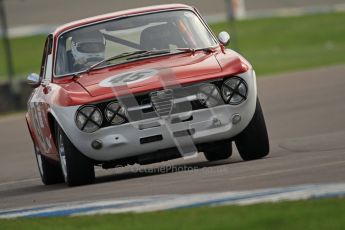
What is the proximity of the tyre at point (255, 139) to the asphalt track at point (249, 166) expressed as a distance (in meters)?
0.12

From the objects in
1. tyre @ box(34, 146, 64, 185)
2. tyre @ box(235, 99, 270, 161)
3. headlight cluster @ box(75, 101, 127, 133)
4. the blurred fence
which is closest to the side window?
tyre @ box(34, 146, 64, 185)

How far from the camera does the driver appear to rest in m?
11.1

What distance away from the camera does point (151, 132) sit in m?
10.1

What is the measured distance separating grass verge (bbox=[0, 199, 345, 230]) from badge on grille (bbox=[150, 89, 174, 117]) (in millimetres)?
2451

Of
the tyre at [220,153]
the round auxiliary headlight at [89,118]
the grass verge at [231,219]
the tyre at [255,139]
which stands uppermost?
the grass verge at [231,219]

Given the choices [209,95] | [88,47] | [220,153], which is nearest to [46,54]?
[88,47]

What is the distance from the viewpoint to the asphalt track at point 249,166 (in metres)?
8.71

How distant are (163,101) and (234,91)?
66 cm

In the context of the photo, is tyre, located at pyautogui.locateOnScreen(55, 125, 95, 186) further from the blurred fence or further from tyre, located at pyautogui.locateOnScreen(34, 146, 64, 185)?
the blurred fence

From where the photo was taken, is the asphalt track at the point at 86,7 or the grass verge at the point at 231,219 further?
the asphalt track at the point at 86,7

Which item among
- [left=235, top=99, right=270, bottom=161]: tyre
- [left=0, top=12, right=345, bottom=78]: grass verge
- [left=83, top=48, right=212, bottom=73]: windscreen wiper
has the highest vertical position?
[left=83, top=48, right=212, bottom=73]: windscreen wiper

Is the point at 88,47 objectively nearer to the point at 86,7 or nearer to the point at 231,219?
the point at 231,219

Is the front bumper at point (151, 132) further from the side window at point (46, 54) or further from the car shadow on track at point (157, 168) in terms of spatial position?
the side window at point (46, 54)

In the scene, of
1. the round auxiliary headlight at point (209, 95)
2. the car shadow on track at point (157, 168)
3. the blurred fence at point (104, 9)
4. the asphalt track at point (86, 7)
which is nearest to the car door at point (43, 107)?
the car shadow on track at point (157, 168)
